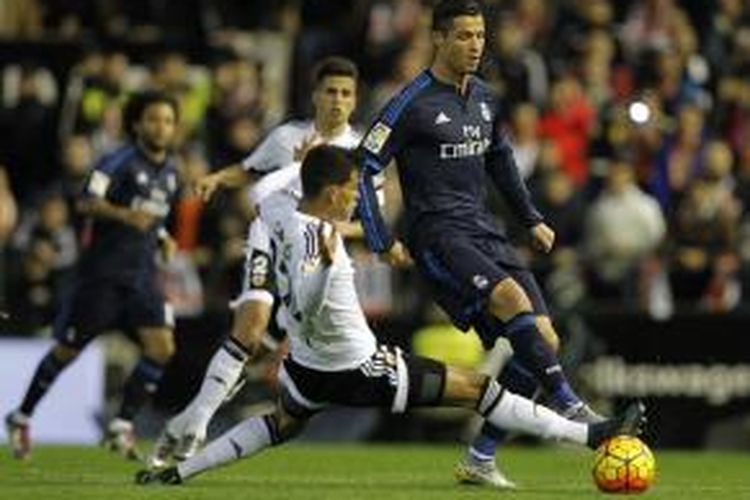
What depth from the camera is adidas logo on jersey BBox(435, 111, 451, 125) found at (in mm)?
14062

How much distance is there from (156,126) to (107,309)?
1.40 m

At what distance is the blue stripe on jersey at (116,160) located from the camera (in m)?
17.8

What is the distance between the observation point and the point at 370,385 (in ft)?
42.2

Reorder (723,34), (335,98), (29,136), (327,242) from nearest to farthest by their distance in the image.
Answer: (327,242)
(335,98)
(29,136)
(723,34)

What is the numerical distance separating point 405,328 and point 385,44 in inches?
170

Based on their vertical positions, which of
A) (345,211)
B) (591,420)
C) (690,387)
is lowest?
(690,387)

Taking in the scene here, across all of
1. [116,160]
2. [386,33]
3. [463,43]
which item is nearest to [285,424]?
[463,43]

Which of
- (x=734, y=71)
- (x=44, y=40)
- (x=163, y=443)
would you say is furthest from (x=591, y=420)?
(x=44, y=40)

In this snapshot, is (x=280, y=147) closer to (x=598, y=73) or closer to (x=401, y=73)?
(x=401, y=73)

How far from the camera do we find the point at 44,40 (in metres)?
26.1

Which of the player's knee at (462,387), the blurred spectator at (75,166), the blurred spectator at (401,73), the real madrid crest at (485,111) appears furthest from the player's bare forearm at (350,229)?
the blurred spectator at (401,73)

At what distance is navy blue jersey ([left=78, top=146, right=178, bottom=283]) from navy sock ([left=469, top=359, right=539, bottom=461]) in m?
4.44

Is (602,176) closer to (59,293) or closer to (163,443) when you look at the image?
(59,293)

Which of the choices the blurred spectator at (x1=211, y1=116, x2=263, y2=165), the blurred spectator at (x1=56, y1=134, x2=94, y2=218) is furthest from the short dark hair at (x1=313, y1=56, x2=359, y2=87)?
the blurred spectator at (x1=56, y1=134, x2=94, y2=218)
